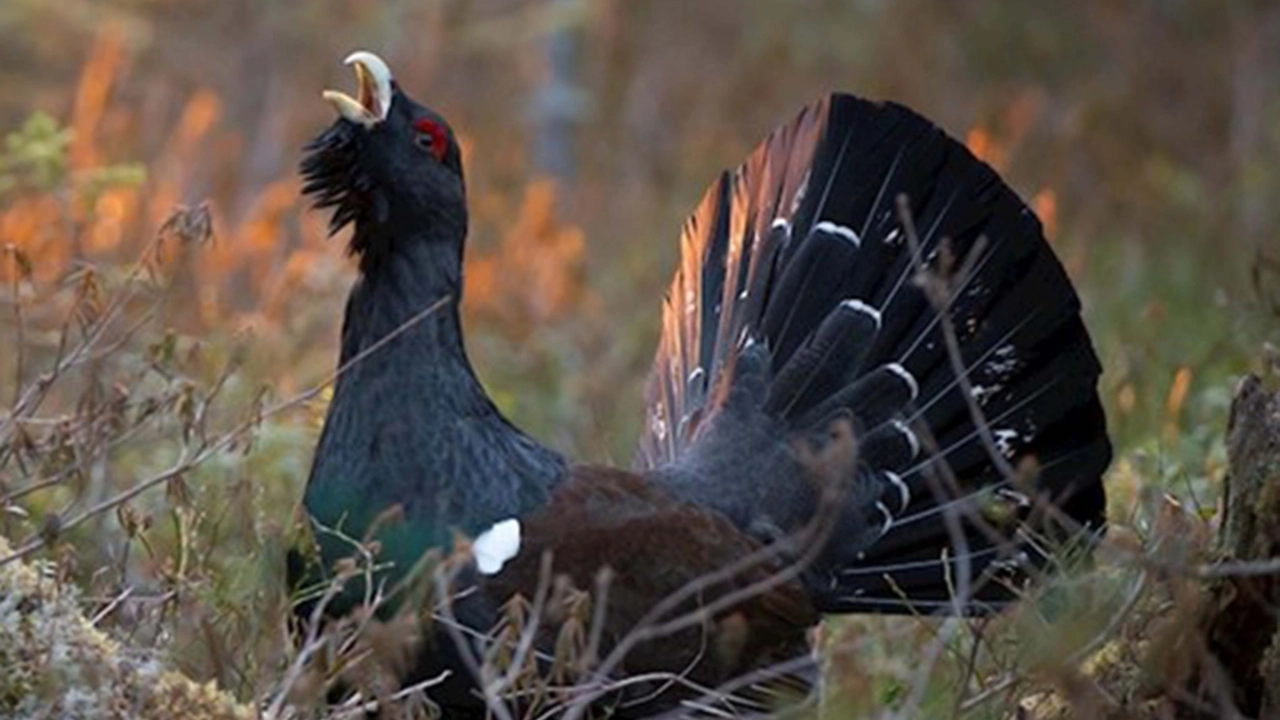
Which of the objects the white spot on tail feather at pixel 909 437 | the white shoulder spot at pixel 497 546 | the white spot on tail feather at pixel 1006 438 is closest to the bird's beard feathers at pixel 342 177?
the white shoulder spot at pixel 497 546

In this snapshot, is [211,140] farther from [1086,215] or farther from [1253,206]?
[1253,206]

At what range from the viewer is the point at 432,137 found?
197 inches

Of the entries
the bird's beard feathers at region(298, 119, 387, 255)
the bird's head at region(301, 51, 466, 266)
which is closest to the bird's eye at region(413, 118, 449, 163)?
the bird's head at region(301, 51, 466, 266)

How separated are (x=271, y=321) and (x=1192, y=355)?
306 cm

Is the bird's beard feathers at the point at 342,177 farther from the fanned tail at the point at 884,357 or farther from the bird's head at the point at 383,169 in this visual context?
the fanned tail at the point at 884,357

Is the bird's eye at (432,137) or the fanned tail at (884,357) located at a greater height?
the bird's eye at (432,137)

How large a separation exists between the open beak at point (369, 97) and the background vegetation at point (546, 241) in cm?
47

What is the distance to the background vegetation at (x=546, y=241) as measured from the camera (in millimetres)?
4207

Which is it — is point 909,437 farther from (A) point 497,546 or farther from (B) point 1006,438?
(A) point 497,546

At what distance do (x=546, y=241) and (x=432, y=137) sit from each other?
5532mm

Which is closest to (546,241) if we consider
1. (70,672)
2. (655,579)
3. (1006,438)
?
(1006,438)

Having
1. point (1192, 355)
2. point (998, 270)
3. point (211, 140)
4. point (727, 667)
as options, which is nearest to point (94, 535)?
point (727, 667)

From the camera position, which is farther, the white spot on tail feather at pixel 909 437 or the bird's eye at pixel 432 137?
the white spot on tail feather at pixel 909 437

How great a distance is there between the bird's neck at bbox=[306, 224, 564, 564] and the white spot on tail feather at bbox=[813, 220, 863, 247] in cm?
96
